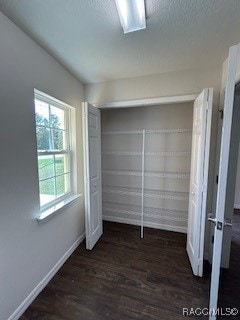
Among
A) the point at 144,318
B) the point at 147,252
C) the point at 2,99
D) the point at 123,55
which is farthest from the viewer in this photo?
the point at 147,252

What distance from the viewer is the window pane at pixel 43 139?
1.76m

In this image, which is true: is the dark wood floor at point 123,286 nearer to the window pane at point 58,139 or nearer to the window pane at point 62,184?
the window pane at point 62,184

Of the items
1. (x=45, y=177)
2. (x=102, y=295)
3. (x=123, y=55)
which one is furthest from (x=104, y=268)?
(x=123, y=55)

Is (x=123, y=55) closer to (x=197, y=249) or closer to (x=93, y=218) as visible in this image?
(x=93, y=218)

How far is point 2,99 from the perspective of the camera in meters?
1.25

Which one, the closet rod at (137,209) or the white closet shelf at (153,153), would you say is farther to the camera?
the closet rod at (137,209)

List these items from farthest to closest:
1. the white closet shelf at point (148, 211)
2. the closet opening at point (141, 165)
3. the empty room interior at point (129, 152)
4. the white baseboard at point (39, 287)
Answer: the white closet shelf at point (148, 211) < the closet opening at point (141, 165) < the white baseboard at point (39, 287) < the empty room interior at point (129, 152)

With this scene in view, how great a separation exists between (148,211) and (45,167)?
6.37ft

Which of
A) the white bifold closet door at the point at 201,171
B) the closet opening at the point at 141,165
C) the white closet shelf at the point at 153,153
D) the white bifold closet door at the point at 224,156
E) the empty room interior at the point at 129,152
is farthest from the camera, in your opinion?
the white closet shelf at the point at 153,153

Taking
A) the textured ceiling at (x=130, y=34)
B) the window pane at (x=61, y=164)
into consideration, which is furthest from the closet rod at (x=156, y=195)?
the textured ceiling at (x=130, y=34)

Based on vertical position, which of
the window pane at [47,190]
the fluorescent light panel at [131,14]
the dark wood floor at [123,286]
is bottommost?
the dark wood floor at [123,286]

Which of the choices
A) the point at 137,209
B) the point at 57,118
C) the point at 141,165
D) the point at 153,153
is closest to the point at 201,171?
the point at 153,153

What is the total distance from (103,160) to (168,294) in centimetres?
214

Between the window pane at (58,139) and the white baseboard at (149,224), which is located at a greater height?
the window pane at (58,139)
